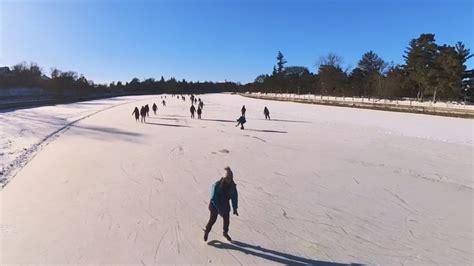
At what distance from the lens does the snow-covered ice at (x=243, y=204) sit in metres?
5.51

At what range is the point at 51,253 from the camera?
17.5 ft

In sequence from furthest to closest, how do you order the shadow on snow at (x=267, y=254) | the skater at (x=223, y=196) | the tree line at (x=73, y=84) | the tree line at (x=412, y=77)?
the tree line at (x=73, y=84) < the tree line at (x=412, y=77) < the skater at (x=223, y=196) < the shadow on snow at (x=267, y=254)

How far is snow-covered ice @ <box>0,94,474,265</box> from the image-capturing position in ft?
18.1

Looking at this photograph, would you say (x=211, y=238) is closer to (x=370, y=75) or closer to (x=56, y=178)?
(x=56, y=178)

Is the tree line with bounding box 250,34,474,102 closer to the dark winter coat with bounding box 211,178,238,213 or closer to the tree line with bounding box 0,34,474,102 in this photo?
the tree line with bounding box 0,34,474,102

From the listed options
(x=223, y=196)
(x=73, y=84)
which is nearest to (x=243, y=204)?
(x=223, y=196)

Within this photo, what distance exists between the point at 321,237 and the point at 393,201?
2.94m

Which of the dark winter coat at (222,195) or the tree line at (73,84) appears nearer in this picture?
the dark winter coat at (222,195)

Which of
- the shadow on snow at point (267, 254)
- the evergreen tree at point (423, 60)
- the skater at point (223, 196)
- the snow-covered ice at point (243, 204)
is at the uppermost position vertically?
the evergreen tree at point (423, 60)

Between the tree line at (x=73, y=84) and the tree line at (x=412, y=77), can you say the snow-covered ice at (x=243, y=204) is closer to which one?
the tree line at (x=412, y=77)

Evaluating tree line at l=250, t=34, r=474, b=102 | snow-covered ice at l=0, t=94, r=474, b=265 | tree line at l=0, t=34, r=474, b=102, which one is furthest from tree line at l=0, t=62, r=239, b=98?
snow-covered ice at l=0, t=94, r=474, b=265

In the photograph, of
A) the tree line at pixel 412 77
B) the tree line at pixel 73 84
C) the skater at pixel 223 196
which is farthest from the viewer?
the tree line at pixel 73 84

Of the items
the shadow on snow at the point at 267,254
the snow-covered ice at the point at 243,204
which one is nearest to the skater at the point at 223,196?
the shadow on snow at the point at 267,254

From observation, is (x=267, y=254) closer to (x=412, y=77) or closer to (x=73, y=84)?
(x=412, y=77)
